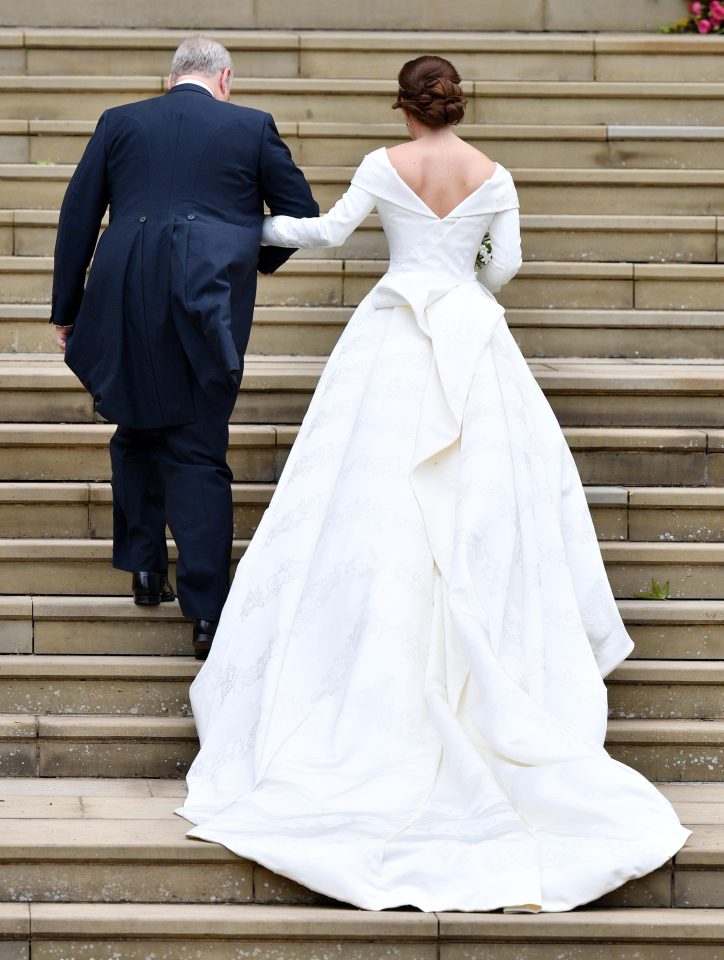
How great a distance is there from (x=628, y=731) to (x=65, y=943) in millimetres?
1841

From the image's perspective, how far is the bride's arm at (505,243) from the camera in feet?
15.5

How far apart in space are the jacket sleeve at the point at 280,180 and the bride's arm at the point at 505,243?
1.97 ft

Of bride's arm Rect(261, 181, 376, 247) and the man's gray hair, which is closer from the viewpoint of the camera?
bride's arm Rect(261, 181, 376, 247)

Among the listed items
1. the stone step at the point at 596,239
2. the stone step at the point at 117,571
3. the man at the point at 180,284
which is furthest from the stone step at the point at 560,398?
the stone step at the point at 596,239

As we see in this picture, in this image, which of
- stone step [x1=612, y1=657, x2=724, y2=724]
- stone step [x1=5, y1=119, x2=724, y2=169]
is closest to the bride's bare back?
stone step [x1=612, y1=657, x2=724, y2=724]

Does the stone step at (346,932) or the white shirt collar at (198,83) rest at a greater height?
the white shirt collar at (198,83)

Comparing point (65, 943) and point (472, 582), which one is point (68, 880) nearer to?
point (65, 943)

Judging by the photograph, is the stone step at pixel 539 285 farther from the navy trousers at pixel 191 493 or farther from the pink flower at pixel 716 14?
the pink flower at pixel 716 14

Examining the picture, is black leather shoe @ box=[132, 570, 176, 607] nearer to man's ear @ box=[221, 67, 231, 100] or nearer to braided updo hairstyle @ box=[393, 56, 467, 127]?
man's ear @ box=[221, 67, 231, 100]

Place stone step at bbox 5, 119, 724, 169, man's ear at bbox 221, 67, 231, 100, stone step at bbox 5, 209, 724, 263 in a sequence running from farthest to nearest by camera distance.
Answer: stone step at bbox 5, 119, 724, 169, stone step at bbox 5, 209, 724, 263, man's ear at bbox 221, 67, 231, 100

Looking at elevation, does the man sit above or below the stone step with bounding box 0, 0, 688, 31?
below

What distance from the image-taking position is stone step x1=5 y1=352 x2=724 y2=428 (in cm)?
580

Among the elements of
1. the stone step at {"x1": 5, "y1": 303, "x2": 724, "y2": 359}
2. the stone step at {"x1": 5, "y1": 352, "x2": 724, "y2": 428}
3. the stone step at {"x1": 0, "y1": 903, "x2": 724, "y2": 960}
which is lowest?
the stone step at {"x1": 0, "y1": 903, "x2": 724, "y2": 960}

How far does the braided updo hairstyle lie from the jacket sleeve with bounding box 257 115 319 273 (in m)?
0.44
